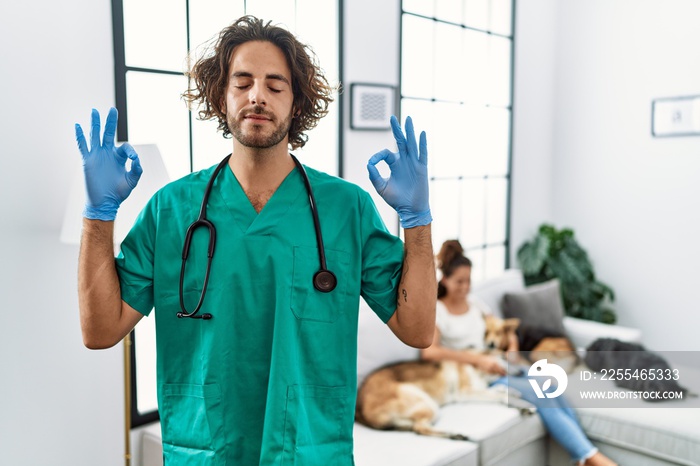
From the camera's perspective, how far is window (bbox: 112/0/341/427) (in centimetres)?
242

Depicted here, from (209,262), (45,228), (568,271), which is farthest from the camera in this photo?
(568,271)

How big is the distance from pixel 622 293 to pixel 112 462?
3.57 metres

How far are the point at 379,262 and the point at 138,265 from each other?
19.1 inches

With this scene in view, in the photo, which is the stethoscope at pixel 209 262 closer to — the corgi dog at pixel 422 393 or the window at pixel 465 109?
the corgi dog at pixel 422 393

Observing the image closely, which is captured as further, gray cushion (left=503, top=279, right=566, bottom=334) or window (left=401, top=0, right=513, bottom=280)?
window (left=401, top=0, right=513, bottom=280)

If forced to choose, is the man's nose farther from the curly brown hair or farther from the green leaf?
the green leaf

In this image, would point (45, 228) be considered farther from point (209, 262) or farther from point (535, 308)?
point (535, 308)

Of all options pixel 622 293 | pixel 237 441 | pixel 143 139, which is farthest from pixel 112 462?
pixel 622 293

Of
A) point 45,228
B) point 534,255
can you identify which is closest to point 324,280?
point 45,228

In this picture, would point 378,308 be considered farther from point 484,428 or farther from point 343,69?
point 343,69

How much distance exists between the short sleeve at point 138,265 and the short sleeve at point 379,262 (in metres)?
0.43

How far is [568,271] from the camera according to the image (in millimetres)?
4461

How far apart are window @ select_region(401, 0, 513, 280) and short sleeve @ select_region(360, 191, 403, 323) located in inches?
96.5

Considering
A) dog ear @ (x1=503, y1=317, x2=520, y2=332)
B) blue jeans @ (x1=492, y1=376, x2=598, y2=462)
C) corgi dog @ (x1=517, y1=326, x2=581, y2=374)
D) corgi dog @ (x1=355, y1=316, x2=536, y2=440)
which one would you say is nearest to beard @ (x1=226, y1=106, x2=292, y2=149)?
corgi dog @ (x1=355, y1=316, x2=536, y2=440)
